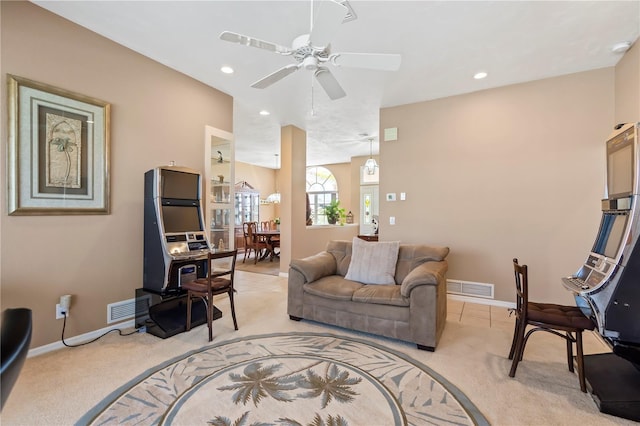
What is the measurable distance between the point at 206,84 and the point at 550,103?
428cm

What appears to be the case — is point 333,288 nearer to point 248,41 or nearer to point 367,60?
point 367,60

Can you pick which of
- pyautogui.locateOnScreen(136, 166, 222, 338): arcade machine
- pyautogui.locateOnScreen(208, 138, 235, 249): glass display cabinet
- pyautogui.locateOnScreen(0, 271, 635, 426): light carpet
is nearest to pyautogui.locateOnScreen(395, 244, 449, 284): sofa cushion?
pyautogui.locateOnScreen(0, 271, 635, 426): light carpet

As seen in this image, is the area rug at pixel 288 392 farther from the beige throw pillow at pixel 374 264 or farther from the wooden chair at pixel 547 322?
the beige throw pillow at pixel 374 264

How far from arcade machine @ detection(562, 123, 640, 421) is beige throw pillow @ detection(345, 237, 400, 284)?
1468 mm

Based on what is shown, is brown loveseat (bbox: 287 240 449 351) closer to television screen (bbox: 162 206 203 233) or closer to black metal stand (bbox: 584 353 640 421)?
black metal stand (bbox: 584 353 640 421)

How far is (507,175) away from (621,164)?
5.71 feet

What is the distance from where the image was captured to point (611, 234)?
6.59 feet

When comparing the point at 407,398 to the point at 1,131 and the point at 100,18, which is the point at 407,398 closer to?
the point at 1,131

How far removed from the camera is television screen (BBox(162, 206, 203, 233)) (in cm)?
289

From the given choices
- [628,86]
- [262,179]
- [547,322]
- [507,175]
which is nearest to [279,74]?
[547,322]

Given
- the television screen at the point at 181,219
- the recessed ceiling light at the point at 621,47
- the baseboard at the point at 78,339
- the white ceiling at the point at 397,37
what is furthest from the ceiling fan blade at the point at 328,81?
the baseboard at the point at 78,339

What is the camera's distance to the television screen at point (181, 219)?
114 inches

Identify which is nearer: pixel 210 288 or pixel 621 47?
pixel 210 288

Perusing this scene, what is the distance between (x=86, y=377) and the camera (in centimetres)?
204
